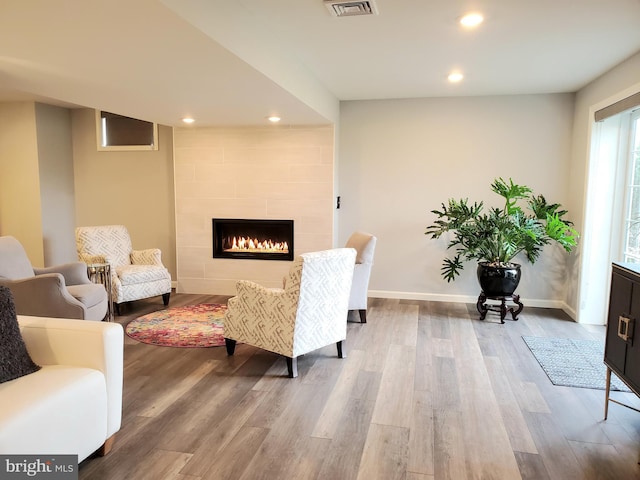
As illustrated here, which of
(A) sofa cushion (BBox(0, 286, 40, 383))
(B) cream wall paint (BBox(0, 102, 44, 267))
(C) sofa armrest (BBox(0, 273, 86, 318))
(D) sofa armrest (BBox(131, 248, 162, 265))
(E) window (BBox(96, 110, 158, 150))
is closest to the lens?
(A) sofa cushion (BBox(0, 286, 40, 383))

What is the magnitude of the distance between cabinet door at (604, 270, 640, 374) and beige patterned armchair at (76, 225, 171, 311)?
4.27 m

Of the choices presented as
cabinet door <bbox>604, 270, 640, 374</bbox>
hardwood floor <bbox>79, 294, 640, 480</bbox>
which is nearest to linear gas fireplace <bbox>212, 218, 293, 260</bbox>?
hardwood floor <bbox>79, 294, 640, 480</bbox>

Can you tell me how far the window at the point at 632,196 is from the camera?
4.28 metres

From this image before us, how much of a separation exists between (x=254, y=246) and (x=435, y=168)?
7.86 feet

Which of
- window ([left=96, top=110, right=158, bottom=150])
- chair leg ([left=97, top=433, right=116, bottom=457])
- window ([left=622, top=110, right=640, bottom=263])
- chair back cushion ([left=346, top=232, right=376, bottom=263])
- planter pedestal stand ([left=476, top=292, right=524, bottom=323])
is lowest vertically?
chair leg ([left=97, top=433, right=116, bottom=457])

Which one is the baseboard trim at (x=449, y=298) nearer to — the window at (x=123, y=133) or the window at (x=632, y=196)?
the window at (x=632, y=196)

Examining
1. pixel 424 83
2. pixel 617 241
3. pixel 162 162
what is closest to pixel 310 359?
pixel 424 83

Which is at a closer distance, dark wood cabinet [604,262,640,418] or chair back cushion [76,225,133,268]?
dark wood cabinet [604,262,640,418]

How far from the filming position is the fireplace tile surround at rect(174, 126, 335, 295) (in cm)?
555

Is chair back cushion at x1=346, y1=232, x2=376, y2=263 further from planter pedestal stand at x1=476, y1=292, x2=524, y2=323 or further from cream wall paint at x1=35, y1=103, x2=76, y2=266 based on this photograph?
cream wall paint at x1=35, y1=103, x2=76, y2=266

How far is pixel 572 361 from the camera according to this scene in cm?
368

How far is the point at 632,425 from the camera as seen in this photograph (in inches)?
105

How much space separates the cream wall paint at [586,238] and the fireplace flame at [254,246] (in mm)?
3276

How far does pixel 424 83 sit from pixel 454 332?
2.46 m
